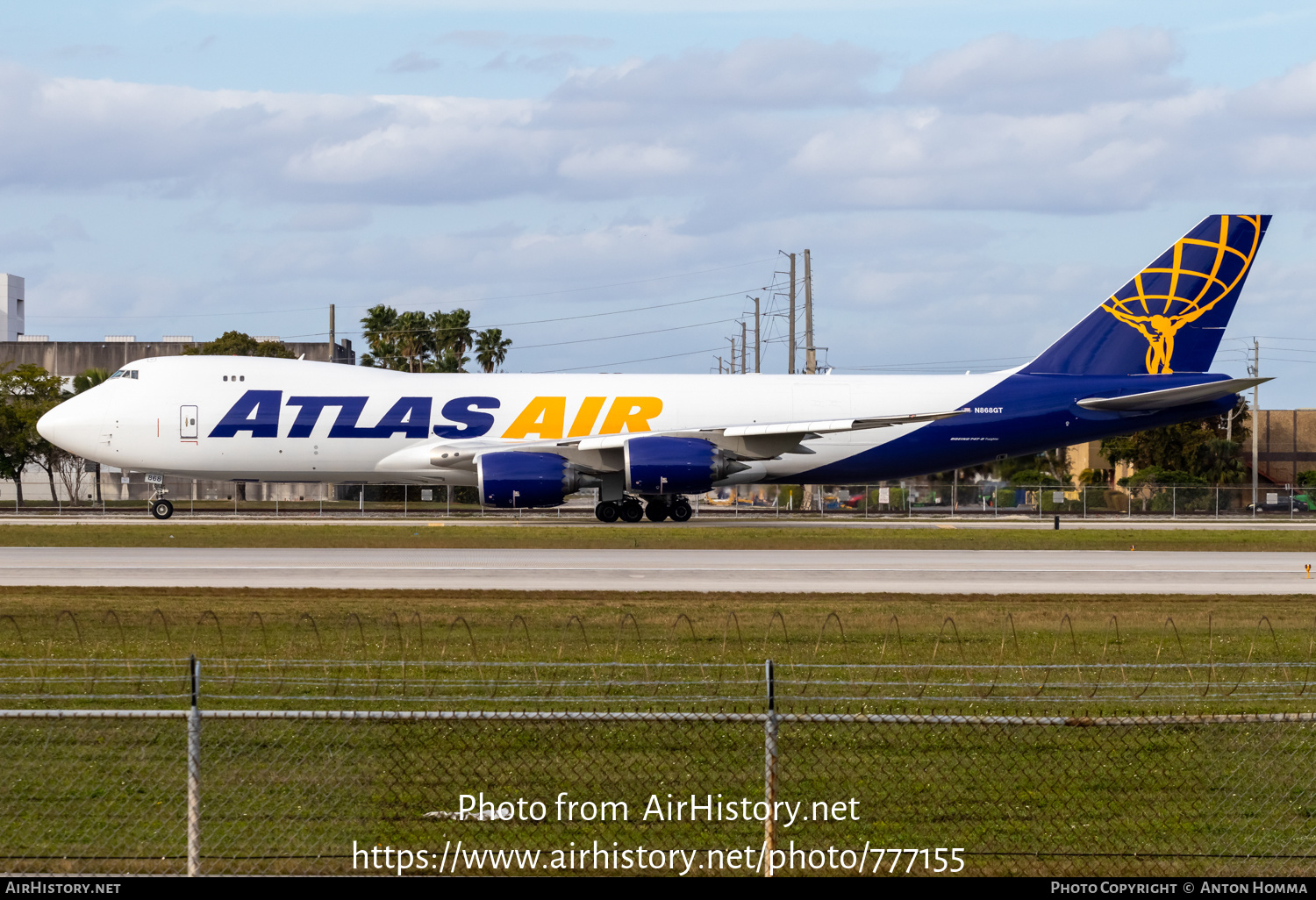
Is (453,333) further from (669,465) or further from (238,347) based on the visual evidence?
(669,465)

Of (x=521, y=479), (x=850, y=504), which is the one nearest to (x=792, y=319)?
(x=850, y=504)

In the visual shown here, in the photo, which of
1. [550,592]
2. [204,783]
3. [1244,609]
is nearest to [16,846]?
[204,783]

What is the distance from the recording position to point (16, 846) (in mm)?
8648

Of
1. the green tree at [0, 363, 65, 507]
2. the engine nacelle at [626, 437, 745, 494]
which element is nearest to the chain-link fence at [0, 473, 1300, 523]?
the green tree at [0, 363, 65, 507]

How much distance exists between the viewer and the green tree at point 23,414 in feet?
235

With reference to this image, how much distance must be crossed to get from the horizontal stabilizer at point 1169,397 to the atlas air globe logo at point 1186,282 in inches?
76.8

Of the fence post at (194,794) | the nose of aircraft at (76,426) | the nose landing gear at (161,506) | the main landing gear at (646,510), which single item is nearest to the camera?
the fence post at (194,794)

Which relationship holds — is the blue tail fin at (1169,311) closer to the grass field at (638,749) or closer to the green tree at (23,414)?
the grass field at (638,749)

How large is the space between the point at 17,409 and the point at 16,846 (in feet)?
232

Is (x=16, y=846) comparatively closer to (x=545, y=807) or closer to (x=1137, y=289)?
(x=545, y=807)

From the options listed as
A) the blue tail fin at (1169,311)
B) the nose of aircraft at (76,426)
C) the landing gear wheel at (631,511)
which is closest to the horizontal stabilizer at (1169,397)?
the blue tail fin at (1169,311)

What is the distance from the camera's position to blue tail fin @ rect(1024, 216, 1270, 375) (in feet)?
163

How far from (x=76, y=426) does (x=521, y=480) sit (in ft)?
52.4

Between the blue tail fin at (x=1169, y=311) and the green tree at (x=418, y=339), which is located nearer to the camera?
the blue tail fin at (x=1169, y=311)
